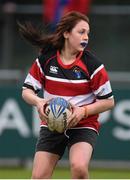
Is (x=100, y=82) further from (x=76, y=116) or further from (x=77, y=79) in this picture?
(x=76, y=116)

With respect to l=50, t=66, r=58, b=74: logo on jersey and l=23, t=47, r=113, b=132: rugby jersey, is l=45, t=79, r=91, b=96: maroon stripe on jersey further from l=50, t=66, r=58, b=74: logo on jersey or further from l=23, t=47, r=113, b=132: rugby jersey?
l=50, t=66, r=58, b=74: logo on jersey

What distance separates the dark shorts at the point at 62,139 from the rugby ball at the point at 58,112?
0.73 feet

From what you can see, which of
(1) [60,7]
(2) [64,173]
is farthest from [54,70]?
(1) [60,7]

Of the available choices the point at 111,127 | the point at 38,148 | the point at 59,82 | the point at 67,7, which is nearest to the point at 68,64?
the point at 59,82

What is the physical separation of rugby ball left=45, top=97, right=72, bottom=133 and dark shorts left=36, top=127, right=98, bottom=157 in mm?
221

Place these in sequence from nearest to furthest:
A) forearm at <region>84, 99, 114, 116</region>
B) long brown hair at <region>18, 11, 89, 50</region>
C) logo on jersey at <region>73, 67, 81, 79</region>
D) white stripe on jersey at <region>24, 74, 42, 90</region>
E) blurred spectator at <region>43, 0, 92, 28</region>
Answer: forearm at <region>84, 99, 114, 116</region> < logo on jersey at <region>73, 67, 81, 79</region> < long brown hair at <region>18, 11, 89, 50</region> < white stripe on jersey at <region>24, 74, 42, 90</region> < blurred spectator at <region>43, 0, 92, 28</region>

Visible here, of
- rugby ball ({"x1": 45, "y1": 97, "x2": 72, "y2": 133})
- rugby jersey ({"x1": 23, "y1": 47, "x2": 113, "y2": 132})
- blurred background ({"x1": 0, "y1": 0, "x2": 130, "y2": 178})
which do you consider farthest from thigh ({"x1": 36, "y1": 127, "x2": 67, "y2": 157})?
blurred background ({"x1": 0, "y1": 0, "x2": 130, "y2": 178})

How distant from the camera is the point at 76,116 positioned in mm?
8352

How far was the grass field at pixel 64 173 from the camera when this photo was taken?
41.4 ft

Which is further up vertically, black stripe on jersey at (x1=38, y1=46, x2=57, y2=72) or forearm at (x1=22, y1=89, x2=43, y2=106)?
black stripe on jersey at (x1=38, y1=46, x2=57, y2=72)

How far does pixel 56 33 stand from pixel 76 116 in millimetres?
1041

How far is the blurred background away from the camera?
1389cm

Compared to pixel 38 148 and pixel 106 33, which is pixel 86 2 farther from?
pixel 38 148

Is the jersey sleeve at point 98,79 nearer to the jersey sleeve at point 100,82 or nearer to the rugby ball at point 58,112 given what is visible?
the jersey sleeve at point 100,82
